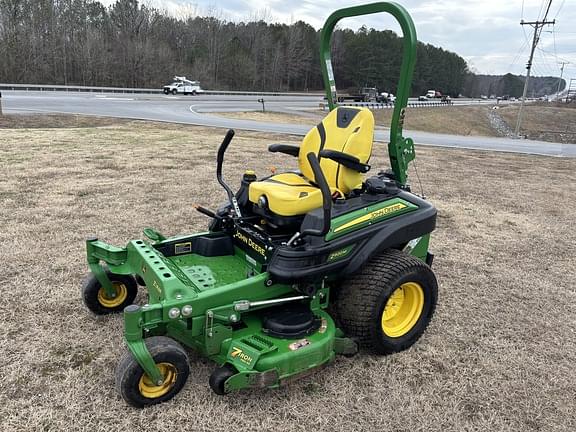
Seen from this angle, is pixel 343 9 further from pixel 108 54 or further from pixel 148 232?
pixel 108 54

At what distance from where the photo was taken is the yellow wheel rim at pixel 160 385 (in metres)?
2.52

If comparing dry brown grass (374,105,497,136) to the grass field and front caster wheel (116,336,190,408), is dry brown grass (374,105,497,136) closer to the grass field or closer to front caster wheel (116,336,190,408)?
the grass field

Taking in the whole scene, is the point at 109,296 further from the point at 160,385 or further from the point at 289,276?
the point at 289,276

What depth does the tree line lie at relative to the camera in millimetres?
39125

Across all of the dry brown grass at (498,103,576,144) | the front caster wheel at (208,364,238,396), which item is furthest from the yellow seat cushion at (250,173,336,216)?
the dry brown grass at (498,103,576,144)

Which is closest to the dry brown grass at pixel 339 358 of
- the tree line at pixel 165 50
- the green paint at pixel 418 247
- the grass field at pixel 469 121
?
the green paint at pixel 418 247

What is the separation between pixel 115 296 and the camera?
11.4 ft

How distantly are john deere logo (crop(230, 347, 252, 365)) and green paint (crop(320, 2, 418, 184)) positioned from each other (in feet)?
6.04

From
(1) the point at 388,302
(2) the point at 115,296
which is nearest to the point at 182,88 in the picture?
(2) the point at 115,296

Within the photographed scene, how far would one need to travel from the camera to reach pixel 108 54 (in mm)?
42500

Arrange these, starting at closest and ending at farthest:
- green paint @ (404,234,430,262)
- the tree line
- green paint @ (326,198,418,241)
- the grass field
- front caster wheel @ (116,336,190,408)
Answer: front caster wheel @ (116,336,190,408) < green paint @ (326,198,418,241) < green paint @ (404,234,430,262) < the grass field < the tree line

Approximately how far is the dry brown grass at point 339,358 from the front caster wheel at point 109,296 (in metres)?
0.10

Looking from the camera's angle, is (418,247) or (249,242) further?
(418,247)

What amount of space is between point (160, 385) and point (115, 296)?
111 centimetres
